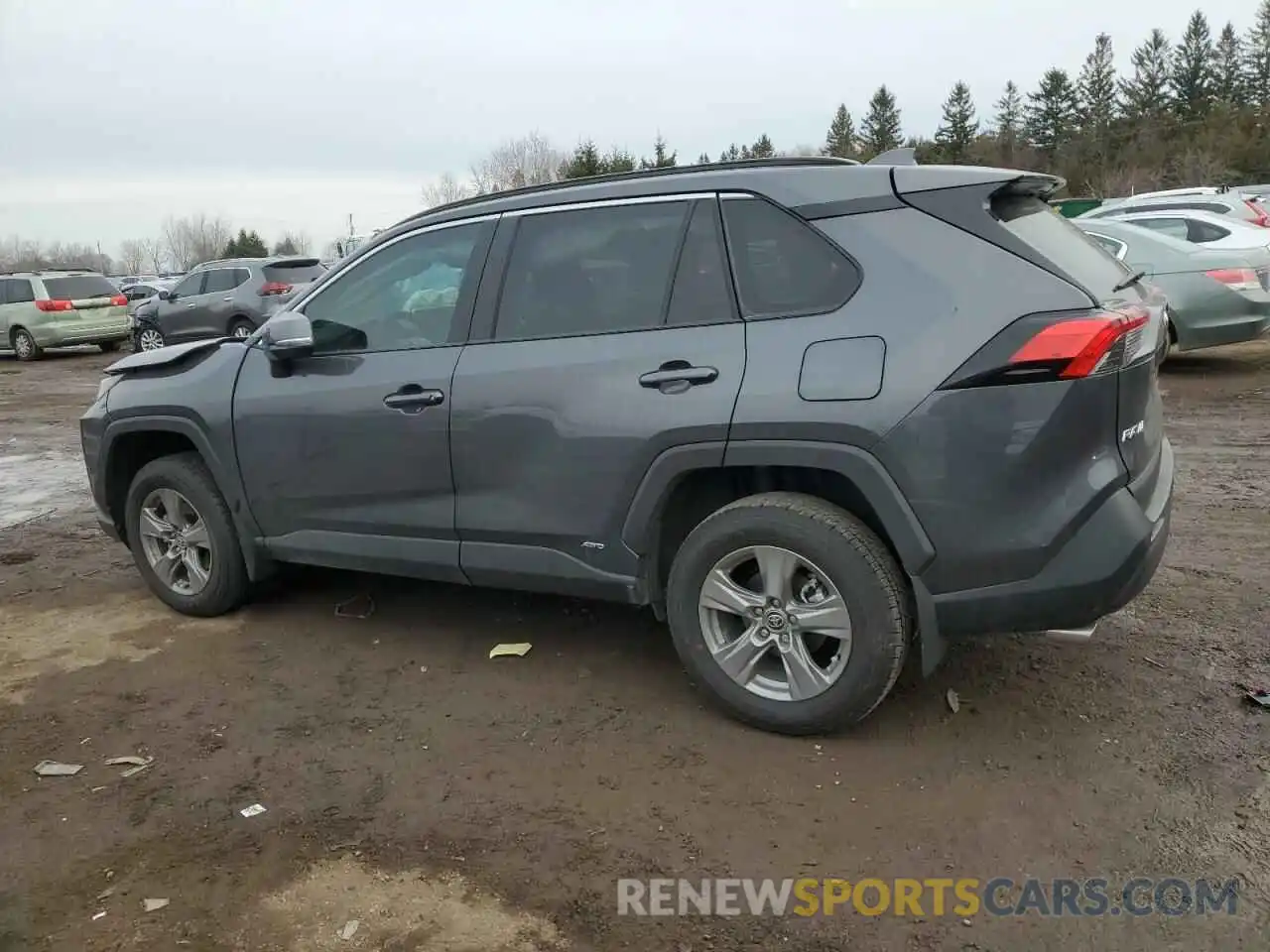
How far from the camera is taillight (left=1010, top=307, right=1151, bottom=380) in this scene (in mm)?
3008

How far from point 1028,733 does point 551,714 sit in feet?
5.61

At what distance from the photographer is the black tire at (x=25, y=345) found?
808 inches

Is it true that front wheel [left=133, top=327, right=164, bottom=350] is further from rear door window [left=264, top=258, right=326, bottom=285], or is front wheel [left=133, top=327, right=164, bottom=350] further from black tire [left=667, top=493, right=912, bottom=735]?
black tire [left=667, top=493, right=912, bottom=735]

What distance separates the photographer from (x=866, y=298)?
10.8 ft

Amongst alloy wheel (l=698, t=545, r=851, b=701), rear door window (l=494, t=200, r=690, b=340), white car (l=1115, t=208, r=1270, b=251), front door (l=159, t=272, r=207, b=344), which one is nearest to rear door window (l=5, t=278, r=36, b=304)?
front door (l=159, t=272, r=207, b=344)

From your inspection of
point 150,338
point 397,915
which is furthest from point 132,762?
point 150,338

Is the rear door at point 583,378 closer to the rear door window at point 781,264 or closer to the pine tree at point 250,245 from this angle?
the rear door window at point 781,264

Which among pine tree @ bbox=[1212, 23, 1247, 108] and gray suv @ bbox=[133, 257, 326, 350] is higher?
pine tree @ bbox=[1212, 23, 1247, 108]

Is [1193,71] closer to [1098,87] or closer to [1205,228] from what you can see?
[1098,87]

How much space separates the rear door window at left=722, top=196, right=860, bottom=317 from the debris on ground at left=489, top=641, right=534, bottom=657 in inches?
73.0

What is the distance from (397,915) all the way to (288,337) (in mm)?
2525

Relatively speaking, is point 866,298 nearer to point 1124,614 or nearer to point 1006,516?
point 1006,516

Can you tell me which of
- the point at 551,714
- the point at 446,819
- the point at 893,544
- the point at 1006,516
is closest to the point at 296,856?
the point at 446,819

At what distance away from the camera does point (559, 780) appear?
134 inches
